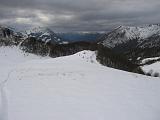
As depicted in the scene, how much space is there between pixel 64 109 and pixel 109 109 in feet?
7.39

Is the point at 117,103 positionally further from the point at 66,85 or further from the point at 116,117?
the point at 66,85

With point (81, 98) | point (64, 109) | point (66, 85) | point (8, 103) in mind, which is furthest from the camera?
point (66, 85)

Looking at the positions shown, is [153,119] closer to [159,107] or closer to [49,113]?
[159,107]

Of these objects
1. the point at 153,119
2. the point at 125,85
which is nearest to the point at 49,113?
the point at 153,119

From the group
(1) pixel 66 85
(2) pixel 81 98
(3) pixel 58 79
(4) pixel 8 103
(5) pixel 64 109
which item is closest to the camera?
(5) pixel 64 109

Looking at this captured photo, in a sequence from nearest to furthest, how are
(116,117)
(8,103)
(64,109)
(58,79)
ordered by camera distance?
1. (116,117)
2. (64,109)
3. (8,103)
4. (58,79)

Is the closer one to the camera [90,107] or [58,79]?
[90,107]

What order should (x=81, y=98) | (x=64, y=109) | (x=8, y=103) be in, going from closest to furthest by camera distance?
(x=64, y=109)
(x=8, y=103)
(x=81, y=98)

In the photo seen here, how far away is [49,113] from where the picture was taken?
36.9ft

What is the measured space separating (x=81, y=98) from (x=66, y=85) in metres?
3.54

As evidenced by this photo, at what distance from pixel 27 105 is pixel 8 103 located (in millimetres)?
1187

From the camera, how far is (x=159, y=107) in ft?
42.1

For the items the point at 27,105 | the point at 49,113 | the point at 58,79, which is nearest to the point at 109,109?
the point at 49,113

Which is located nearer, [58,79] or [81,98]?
[81,98]
